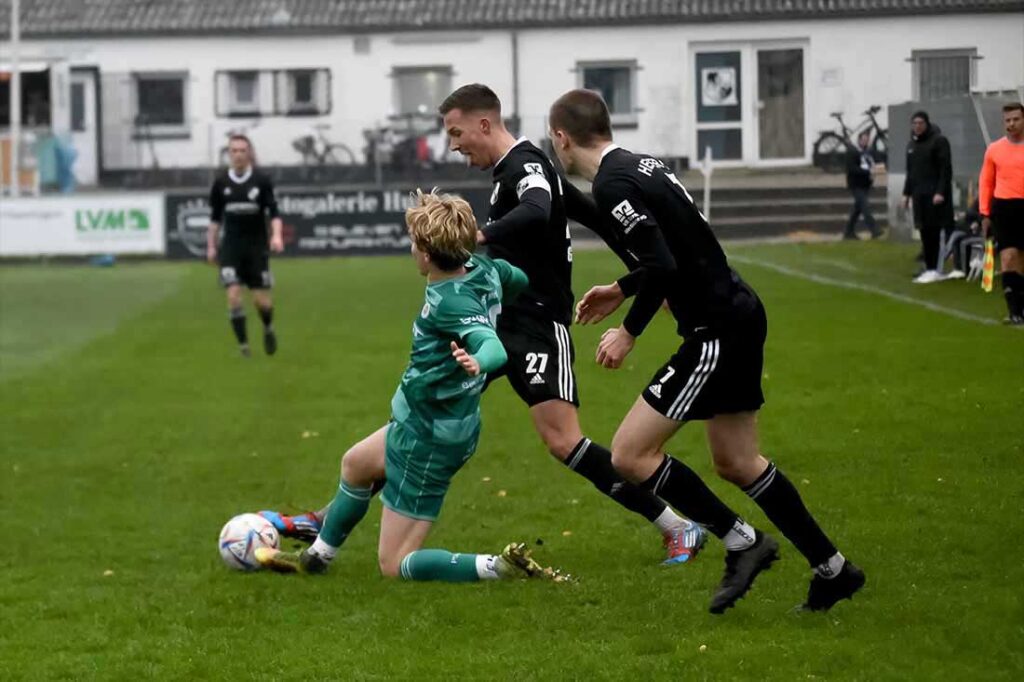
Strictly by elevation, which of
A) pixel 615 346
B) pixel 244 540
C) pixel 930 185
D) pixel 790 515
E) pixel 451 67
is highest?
pixel 451 67

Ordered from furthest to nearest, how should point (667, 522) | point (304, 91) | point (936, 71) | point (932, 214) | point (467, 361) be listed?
point (304, 91), point (936, 71), point (932, 214), point (667, 522), point (467, 361)

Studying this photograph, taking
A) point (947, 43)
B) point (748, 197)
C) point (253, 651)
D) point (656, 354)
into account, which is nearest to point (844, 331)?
point (656, 354)

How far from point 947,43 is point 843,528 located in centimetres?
3439

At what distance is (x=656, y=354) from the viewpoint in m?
16.2

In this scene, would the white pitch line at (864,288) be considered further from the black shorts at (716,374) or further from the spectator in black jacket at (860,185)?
the black shorts at (716,374)

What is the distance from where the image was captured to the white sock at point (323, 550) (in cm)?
766

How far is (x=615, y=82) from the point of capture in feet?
142

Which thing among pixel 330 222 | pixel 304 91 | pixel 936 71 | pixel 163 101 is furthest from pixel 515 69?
pixel 330 222

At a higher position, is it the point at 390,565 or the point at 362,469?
the point at 362,469

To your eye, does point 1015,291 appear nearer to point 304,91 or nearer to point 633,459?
point 633,459

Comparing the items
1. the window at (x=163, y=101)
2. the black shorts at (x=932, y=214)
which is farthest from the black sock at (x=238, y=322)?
the window at (x=163, y=101)

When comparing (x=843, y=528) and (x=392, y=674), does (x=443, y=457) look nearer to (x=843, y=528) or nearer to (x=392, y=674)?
(x=392, y=674)

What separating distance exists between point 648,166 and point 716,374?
81 cm

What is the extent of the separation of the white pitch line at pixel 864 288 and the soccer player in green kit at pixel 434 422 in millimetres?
11102
